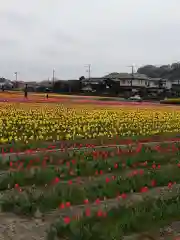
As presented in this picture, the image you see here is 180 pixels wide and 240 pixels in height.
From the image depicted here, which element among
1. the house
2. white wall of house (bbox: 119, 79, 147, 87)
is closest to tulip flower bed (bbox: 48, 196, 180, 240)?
the house

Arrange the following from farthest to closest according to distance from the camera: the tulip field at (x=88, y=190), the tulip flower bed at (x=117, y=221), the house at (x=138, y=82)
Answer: the house at (x=138, y=82), the tulip field at (x=88, y=190), the tulip flower bed at (x=117, y=221)

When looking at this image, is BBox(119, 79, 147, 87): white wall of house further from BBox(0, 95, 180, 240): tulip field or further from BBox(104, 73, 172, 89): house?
BBox(0, 95, 180, 240): tulip field

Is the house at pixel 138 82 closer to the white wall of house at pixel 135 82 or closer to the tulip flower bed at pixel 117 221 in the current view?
the white wall of house at pixel 135 82

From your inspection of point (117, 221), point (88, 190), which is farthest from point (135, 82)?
point (117, 221)

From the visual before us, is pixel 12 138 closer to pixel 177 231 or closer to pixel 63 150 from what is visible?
pixel 63 150

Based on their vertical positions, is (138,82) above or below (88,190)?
above

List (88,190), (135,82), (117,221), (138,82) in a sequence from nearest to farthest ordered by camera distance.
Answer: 1. (117,221)
2. (88,190)
3. (135,82)
4. (138,82)

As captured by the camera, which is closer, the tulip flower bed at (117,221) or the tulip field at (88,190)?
the tulip flower bed at (117,221)

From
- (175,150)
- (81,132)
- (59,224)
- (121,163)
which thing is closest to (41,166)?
(121,163)

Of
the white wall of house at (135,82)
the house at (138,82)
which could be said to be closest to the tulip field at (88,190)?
the house at (138,82)

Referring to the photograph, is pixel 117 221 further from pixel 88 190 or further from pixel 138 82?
pixel 138 82

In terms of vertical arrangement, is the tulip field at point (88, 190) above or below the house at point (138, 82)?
below

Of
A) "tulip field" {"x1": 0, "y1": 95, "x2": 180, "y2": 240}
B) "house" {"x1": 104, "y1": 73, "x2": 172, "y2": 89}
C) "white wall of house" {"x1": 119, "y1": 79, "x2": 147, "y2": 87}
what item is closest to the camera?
"tulip field" {"x1": 0, "y1": 95, "x2": 180, "y2": 240}

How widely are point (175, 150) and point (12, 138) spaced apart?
4898 mm
